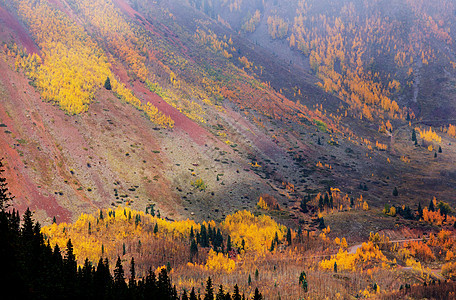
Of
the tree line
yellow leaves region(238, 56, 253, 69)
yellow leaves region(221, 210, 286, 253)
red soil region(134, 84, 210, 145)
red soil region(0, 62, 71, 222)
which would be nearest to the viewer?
the tree line

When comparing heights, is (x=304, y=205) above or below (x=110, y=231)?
above

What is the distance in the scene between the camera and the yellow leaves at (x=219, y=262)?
62.2m

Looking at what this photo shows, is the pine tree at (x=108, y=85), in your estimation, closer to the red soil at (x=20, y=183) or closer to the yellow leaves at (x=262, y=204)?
the red soil at (x=20, y=183)

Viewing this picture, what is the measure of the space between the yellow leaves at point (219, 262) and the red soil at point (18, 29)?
8352cm

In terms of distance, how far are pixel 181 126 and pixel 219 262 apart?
5996cm

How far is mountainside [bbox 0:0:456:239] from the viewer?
81.8 meters

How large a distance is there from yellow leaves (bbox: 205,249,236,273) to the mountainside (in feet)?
53.5

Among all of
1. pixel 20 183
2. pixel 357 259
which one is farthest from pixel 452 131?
pixel 20 183

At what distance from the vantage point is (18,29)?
372 ft

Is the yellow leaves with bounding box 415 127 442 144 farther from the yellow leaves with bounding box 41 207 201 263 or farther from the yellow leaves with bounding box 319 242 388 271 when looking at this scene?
the yellow leaves with bounding box 41 207 201 263

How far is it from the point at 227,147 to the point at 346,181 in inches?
1505

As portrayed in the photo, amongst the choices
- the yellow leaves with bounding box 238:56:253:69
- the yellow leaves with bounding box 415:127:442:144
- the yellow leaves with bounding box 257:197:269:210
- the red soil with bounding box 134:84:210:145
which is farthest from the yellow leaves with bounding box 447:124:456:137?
the yellow leaves with bounding box 257:197:269:210

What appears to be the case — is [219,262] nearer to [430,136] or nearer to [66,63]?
[66,63]

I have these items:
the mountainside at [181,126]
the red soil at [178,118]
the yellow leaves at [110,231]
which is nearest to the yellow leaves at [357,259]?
the mountainside at [181,126]
